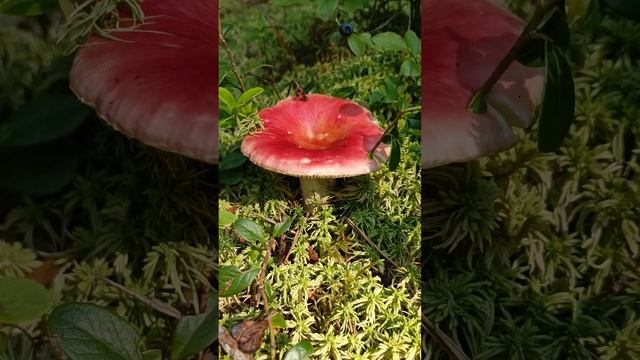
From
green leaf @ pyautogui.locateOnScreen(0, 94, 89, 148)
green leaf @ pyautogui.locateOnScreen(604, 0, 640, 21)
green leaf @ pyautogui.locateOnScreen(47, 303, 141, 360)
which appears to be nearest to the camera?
green leaf @ pyautogui.locateOnScreen(604, 0, 640, 21)

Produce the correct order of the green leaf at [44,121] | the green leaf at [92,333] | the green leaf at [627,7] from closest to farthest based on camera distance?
the green leaf at [627,7] < the green leaf at [92,333] < the green leaf at [44,121]

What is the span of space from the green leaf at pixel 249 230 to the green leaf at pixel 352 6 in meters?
0.35

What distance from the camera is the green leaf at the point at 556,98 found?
2.75 ft

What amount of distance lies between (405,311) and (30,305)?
1.76 ft

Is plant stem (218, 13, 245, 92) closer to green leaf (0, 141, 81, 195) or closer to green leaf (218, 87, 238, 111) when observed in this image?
green leaf (218, 87, 238, 111)

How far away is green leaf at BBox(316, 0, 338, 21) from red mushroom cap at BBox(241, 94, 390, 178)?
0.40 feet

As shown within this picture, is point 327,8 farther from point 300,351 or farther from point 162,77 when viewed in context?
point 300,351

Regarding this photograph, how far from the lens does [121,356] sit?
943 mm

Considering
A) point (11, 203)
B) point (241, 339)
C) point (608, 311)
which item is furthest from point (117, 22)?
point (608, 311)

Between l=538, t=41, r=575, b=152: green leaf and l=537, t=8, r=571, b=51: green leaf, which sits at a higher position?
l=537, t=8, r=571, b=51: green leaf

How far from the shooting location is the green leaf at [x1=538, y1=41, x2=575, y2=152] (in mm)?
837

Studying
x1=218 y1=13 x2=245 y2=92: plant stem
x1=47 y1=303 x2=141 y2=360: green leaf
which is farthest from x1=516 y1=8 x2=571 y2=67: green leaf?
x1=47 y1=303 x2=141 y2=360: green leaf

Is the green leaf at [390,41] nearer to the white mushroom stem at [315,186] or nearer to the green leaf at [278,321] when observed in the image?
the white mushroom stem at [315,186]

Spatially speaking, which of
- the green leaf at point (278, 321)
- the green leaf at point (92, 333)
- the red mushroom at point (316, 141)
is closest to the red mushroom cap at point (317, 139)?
the red mushroom at point (316, 141)
